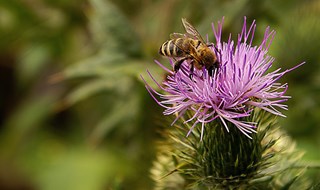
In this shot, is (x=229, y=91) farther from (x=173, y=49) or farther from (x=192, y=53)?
(x=173, y=49)

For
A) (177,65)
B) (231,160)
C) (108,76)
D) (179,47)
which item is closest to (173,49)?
(179,47)

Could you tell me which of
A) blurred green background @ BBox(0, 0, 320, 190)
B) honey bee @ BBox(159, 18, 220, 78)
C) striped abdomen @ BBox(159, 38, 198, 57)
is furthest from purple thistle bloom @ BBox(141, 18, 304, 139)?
blurred green background @ BBox(0, 0, 320, 190)

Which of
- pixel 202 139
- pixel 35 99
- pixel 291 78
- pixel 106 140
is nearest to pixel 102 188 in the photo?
pixel 106 140

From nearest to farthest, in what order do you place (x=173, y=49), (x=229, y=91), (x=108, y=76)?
(x=229, y=91), (x=173, y=49), (x=108, y=76)

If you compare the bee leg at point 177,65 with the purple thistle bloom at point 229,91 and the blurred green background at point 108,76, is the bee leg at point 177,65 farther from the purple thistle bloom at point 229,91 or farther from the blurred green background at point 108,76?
the blurred green background at point 108,76

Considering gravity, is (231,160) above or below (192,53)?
below

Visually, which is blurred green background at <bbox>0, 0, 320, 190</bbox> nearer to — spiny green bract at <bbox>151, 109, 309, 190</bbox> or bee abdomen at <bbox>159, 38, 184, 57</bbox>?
spiny green bract at <bbox>151, 109, 309, 190</bbox>
